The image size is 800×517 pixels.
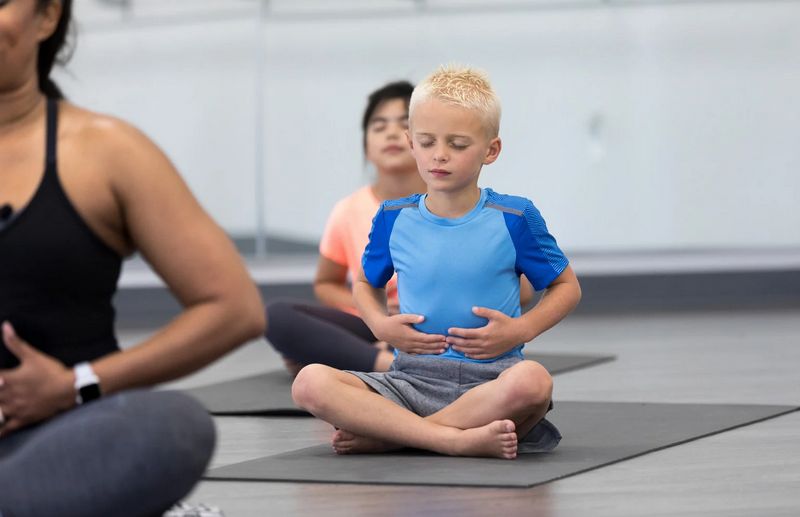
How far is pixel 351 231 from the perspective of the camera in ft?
10.2

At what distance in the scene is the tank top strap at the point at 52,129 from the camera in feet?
3.93

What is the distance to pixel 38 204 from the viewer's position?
3.85ft

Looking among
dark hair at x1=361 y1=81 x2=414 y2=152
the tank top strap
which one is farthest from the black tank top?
dark hair at x1=361 y1=81 x2=414 y2=152

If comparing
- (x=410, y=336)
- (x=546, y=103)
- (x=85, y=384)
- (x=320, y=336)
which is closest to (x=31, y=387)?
(x=85, y=384)

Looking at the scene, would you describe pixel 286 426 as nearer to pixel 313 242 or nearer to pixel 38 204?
pixel 38 204

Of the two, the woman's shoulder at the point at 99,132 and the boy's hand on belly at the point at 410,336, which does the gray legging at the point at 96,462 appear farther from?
the boy's hand on belly at the point at 410,336

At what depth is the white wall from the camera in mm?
5305

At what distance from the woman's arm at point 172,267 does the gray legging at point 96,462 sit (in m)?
0.04

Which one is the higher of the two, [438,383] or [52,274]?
[52,274]

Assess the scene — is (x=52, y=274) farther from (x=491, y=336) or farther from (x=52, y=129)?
(x=491, y=336)

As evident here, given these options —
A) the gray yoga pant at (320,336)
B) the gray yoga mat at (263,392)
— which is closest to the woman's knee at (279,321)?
the gray yoga pant at (320,336)

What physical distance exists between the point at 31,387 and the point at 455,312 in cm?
99

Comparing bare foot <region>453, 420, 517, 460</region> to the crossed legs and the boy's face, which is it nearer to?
the crossed legs

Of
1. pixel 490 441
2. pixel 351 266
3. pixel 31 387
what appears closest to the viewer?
pixel 31 387
